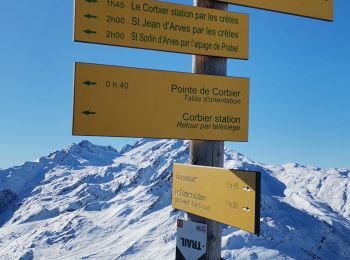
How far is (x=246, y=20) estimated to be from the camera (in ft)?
21.0

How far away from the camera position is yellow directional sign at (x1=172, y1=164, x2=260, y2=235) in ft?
17.4

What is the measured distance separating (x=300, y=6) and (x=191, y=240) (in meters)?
A: 3.47

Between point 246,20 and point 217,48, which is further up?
point 246,20

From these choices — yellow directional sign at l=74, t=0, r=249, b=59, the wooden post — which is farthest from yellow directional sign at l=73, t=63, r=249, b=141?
yellow directional sign at l=74, t=0, r=249, b=59

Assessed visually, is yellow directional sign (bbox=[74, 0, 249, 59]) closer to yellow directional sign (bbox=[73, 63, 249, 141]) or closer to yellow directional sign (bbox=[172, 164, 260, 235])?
yellow directional sign (bbox=[73, 63, 249, 141])

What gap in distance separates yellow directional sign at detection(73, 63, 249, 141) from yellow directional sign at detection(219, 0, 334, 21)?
105cm

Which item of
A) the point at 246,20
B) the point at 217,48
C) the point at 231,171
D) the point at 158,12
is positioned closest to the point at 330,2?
the point at 246,20

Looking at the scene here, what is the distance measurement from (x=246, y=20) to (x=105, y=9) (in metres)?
1.87

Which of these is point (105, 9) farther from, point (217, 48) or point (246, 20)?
point (246, 20)

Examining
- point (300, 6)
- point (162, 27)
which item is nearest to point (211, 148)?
point (162, 27)

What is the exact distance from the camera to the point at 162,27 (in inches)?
235

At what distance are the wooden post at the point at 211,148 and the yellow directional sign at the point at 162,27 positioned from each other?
139 mm

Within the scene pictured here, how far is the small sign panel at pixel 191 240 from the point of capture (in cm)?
607

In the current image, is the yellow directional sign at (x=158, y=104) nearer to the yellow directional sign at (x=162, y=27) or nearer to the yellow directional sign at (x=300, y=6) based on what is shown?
the yellow directional sign at (x=162, y=27)
